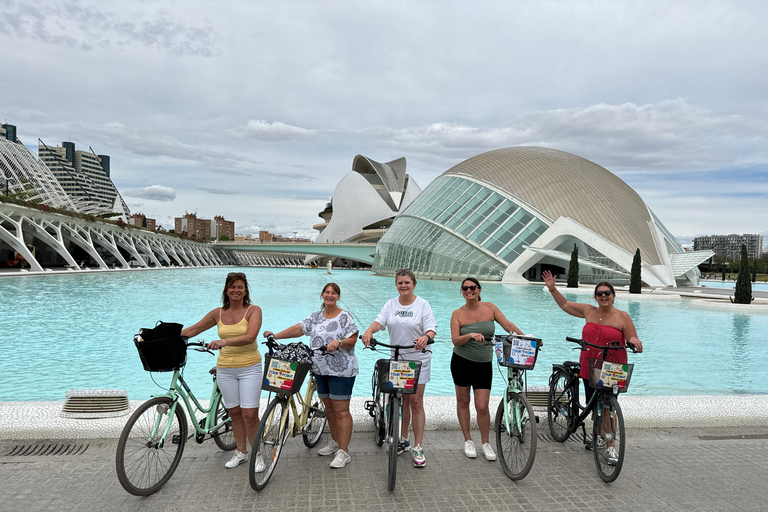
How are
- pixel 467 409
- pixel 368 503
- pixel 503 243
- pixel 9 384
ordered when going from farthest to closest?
pixel 503 243 < pixel 9 384 < pixel 467 409 < pixel 368 503

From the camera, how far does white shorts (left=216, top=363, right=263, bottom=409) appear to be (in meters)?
3.75

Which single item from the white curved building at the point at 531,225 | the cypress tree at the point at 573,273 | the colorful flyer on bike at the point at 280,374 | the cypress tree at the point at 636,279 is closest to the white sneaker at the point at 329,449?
the colorful flyer on bike at the point at 280,374

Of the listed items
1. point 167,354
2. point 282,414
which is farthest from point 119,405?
point 282,414

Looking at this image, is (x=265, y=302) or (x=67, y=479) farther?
(x=265, y=302)

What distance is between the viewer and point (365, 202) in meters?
77.9

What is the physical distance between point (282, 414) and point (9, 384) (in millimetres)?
5534

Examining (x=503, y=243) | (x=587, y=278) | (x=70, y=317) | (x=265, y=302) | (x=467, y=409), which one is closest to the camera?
(x=467, y=409)

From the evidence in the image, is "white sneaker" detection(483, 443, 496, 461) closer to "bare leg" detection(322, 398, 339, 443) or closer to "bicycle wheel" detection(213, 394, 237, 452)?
"bare leg" detection(322, 398, 339, 443)

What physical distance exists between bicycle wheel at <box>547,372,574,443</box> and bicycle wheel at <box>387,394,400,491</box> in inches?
64.7

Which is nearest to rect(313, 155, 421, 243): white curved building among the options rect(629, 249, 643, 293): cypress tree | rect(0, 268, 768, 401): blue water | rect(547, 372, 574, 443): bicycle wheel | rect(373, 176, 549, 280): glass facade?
rect(373, 176, 549, 280): glass facade

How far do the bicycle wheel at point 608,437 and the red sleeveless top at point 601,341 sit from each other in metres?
0.32

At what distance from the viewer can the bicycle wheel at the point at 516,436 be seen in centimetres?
366

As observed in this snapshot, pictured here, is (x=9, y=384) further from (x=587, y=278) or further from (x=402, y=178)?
(x=402, y=178)

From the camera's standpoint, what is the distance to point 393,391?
12.1 feet
